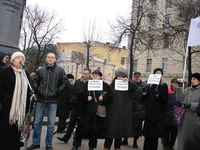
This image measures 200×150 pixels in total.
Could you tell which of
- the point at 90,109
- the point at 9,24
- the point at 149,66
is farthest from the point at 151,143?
the point at 149,66

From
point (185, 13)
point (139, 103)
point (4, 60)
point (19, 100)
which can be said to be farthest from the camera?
point (185, 13)

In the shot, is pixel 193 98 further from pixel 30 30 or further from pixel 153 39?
pixel 30 30

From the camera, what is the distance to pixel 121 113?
10.1 m

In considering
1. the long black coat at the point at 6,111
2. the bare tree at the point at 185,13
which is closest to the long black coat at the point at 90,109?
the long black coat at the point at 6,111

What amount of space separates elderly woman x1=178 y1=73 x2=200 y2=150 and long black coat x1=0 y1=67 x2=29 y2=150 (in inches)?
102

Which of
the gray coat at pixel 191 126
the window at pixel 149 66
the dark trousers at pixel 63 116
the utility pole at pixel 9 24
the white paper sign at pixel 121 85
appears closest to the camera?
the gray coat at pixel 191 126

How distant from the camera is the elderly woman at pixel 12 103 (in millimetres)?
7121

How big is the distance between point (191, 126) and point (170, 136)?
13.1 ft

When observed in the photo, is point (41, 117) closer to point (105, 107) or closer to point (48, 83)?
point (48, 83)

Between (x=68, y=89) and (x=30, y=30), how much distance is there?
3168 cm

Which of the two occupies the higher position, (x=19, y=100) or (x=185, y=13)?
(x=185, y=13)

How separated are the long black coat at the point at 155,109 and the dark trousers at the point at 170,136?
35.4 inches

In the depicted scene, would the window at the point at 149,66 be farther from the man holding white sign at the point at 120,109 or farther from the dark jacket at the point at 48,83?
the dark jacket at the point at 48,83

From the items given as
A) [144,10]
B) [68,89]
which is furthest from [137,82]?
[144,10]
